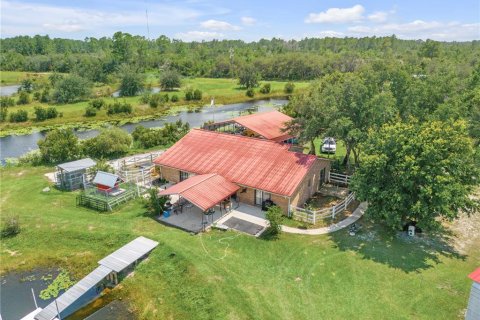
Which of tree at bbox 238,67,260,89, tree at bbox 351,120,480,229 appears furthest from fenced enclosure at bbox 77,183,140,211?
tree at bbox 238,67,260,89

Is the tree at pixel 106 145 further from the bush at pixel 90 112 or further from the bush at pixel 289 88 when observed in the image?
the bush at pixel 289 88

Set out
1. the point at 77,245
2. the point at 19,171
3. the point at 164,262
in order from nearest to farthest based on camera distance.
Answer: the point at 164,262
the point at 77,245
the point at 19,171

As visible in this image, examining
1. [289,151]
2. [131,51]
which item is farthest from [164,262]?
[131,51]

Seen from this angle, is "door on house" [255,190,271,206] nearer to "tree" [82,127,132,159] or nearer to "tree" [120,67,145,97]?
"tree" [82,127,132,159]

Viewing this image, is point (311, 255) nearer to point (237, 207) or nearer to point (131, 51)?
point (237, 207)

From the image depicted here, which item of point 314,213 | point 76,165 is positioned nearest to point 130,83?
point 76,165

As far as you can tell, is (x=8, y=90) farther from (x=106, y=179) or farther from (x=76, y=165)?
(x=106, y=179)
